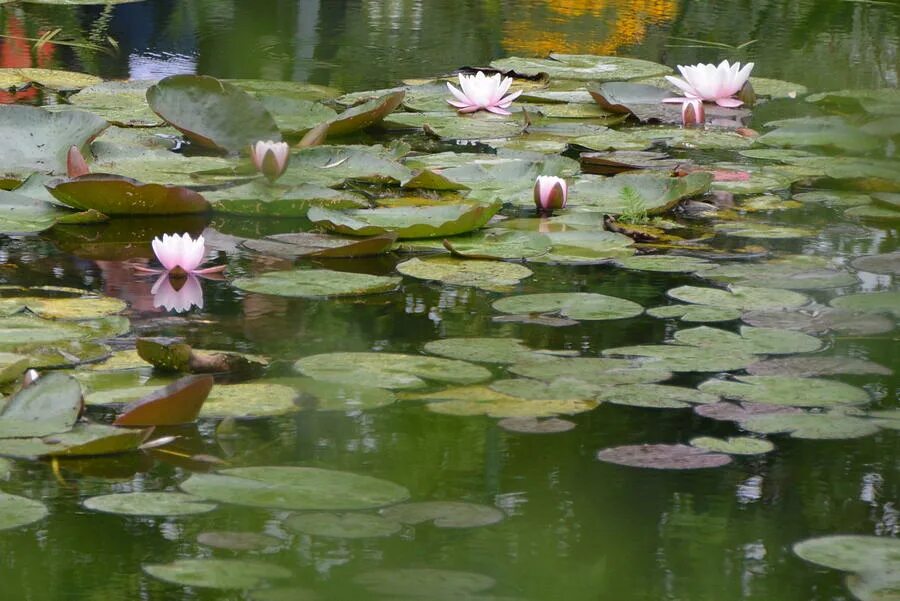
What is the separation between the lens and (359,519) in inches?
54.9

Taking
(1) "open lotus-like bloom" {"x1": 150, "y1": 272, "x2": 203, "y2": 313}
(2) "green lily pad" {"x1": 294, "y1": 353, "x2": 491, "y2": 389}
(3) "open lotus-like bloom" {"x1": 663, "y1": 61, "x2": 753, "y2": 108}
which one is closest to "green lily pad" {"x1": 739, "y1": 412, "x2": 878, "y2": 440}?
(2) "green lily pad" {"x1": 294, "y1": 353, "x2": 491, "y2": 389}

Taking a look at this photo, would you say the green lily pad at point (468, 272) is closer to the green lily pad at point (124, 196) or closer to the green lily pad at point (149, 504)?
the green lily pad at point (124, 196)

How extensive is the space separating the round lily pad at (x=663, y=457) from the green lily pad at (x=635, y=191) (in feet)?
4.23

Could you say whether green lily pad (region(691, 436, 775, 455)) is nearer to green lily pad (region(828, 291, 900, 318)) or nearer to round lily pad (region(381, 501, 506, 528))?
round lily pad (region(381, 501, 506, 528))

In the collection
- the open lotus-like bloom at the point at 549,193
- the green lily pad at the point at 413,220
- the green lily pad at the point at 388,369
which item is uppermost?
the open lotus-like bloom at the point at 549,193

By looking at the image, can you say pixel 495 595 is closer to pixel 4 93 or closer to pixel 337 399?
pixel 337 399

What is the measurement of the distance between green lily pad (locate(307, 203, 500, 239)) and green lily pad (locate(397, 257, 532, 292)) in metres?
0.11

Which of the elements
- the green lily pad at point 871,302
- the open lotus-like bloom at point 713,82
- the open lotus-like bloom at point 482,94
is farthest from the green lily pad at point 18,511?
the open lotus-like bloom at point 713,82

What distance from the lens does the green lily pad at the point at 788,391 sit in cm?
179

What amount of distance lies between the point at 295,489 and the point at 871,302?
1.15 meters

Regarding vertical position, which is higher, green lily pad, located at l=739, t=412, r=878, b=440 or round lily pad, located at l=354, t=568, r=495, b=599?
green lily pad, located at l=739, t=412, r=878, b=440

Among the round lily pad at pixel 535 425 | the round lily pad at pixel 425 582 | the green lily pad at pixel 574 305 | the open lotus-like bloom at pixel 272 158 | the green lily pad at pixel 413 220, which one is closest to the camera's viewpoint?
the round lily pad at pixel 425 582

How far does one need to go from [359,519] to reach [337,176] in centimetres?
181

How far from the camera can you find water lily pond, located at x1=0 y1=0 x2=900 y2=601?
→ 135cm
